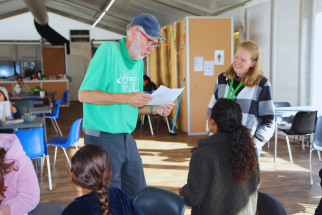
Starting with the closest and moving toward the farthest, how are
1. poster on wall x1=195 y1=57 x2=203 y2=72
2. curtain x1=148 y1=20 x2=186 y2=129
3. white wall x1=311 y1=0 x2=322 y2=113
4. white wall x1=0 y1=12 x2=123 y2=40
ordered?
1. white wall x1=311 y1=0 x2=322 y2=113
2. poster on wall x1=195 y1=57 x2=203 y2=72
3. curtain x1=148 y1=20 x2=186 y2=129
4. white wall x1=0 y1=12 x2=123 y2=40

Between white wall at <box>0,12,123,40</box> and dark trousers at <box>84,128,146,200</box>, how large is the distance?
610 inches

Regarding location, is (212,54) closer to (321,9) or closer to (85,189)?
(321,9)

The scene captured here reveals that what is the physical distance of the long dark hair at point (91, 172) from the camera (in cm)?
→ 109

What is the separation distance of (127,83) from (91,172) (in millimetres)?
730

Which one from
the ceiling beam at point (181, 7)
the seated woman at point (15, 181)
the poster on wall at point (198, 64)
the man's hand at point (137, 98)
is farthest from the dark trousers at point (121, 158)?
the ceiling beam at point (181, 7)

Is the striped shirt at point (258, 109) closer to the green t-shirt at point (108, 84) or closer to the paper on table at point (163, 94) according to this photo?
the paper on table at point (163, 94)

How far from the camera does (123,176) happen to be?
179 cm

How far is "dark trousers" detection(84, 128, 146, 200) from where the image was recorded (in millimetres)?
1652

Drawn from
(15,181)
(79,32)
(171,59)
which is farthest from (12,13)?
(15,181)

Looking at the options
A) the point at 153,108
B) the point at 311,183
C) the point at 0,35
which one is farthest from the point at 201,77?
the point at 0,35

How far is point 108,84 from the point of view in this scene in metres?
1.66

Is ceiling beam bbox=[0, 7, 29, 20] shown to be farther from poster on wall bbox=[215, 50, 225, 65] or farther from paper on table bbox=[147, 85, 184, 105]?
paper on table bbox=[147, 85, 184, 105]

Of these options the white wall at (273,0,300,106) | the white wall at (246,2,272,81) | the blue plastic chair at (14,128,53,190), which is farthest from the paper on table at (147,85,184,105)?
the white wall at (246,2,272,81)

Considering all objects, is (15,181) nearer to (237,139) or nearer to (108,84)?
(108,84)
